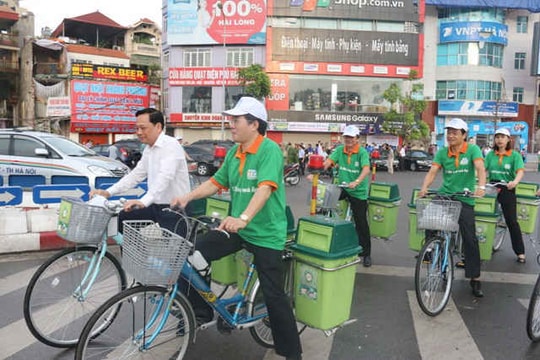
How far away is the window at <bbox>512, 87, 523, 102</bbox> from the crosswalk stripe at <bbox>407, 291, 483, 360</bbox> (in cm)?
4703

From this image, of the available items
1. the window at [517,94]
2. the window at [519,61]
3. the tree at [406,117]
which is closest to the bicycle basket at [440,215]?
the tree at [406,117]

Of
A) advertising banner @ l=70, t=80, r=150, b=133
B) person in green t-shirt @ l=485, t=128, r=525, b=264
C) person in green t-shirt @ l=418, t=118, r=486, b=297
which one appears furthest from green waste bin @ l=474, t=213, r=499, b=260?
advertising banner @ l=70, t=80, r=150, b=133

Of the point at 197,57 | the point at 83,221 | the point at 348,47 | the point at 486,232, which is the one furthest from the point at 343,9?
the point at 83,221

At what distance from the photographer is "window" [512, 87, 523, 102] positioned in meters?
46.0

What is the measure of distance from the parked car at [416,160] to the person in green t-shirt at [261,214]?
2693 centimetres

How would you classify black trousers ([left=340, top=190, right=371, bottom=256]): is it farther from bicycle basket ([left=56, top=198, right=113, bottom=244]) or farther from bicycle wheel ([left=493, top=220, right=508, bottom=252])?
bicycle basket ([left=56, top=198, right=113, bottom=244])

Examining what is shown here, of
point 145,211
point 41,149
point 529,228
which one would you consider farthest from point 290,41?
point 145,211

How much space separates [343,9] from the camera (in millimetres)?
39906

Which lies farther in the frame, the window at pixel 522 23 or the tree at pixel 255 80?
the window at pixel 522 23

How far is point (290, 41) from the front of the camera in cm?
3959

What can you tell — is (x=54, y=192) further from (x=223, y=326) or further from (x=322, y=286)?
(x=322, y=286)

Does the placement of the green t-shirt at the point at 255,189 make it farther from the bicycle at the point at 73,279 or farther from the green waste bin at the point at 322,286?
the bicycle at the point at 73,279

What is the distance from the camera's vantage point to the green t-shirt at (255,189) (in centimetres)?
315

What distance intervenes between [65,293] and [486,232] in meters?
4.58
